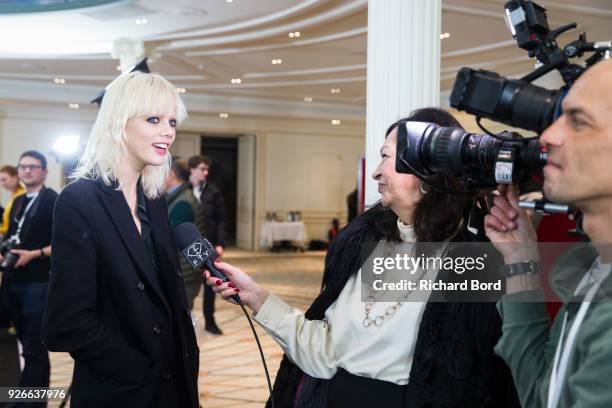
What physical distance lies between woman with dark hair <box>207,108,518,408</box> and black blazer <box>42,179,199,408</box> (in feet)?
0.62

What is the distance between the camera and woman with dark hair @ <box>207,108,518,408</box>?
4.90 feet

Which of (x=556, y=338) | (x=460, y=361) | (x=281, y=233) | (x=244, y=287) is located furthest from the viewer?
(x=281, y=233)

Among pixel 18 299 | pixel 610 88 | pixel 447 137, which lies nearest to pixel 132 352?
pixel 447 137

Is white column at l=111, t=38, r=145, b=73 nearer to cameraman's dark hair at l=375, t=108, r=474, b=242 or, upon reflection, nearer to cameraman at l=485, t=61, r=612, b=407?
cameraman's dark hair at l=375, t=108, r=474, b=242

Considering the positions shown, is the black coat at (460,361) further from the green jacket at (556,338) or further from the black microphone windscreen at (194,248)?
the black microphone windscreen at (194,248)

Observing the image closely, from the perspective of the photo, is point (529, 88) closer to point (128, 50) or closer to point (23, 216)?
point (23, 216)

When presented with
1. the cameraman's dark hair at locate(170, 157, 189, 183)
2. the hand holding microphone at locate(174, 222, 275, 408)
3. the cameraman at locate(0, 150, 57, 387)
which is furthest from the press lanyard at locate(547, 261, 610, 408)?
the cameraman's dark hair at locate(170, 157, 189, 183)

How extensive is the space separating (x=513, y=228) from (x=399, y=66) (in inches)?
65.7

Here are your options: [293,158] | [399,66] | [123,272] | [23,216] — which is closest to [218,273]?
[123,272]

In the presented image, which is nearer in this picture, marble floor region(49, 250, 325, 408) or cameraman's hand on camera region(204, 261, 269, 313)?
cameraman's hand on camera region(204, 261, 269, 313)

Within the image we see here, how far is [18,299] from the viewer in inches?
146

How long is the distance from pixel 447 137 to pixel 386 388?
71cm

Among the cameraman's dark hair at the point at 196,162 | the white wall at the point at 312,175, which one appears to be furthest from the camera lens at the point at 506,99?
the white wall at the point at 312,175

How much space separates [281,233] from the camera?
1327cm
